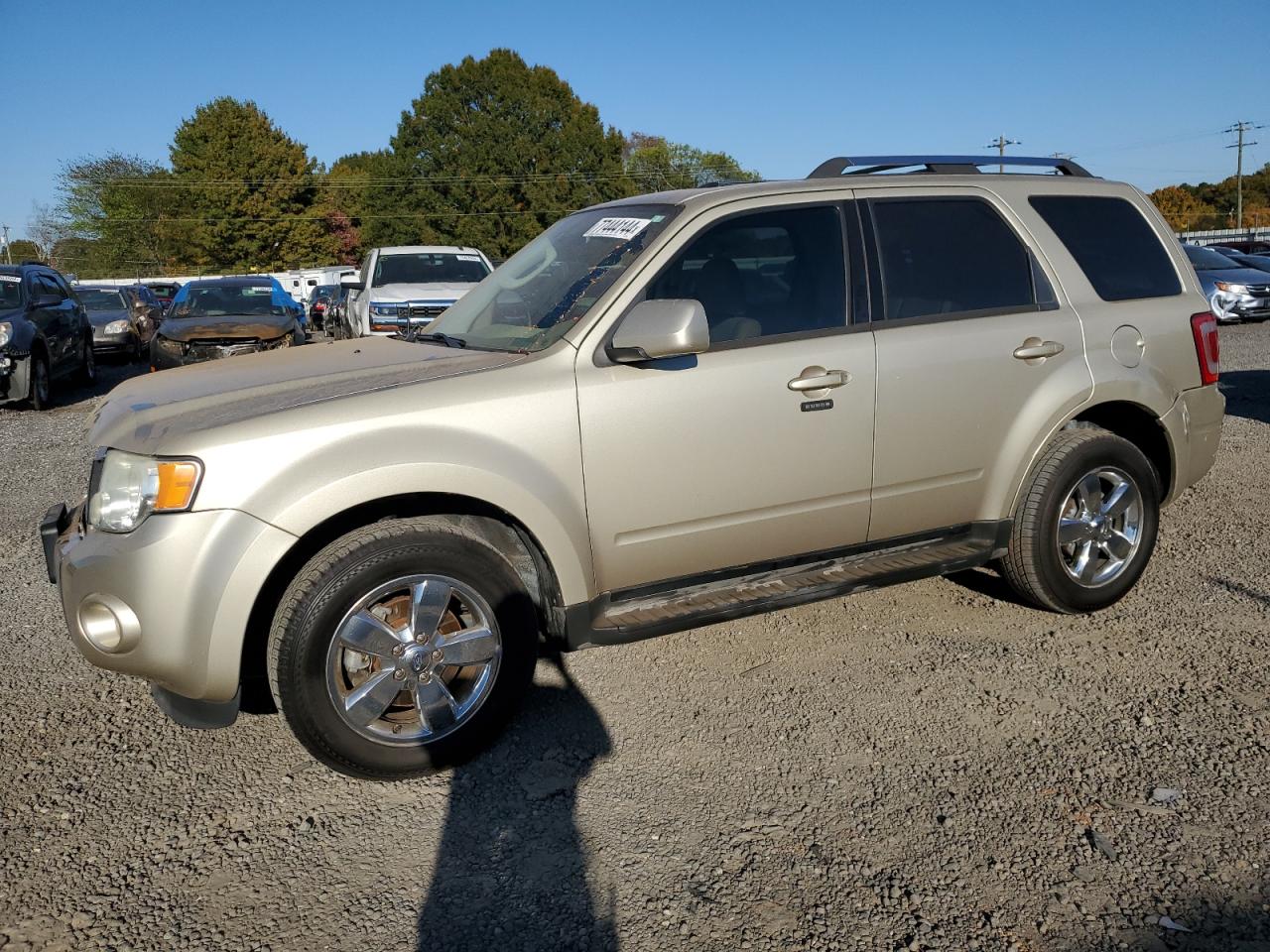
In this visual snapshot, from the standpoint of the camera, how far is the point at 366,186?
71.2 m

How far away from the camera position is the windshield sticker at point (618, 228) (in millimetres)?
3895

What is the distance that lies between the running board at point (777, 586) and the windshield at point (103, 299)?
1981cm

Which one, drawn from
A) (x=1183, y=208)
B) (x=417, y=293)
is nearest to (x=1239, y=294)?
(x=417, y=293)

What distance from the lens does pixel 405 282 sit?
44.8 ft

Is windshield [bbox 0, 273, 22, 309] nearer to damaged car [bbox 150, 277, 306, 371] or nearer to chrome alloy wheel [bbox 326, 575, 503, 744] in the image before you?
damaged car [bbox 150, 277, 306, 371]

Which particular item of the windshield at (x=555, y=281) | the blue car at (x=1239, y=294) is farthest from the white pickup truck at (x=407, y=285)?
the blue car at (x=1239, y=294)

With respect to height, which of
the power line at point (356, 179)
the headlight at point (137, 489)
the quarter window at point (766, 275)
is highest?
the power line at point (356, 179)

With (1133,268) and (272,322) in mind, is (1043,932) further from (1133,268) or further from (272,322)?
(272,322)

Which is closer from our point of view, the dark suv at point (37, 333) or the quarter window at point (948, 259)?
the quarter window at point (948, 259)

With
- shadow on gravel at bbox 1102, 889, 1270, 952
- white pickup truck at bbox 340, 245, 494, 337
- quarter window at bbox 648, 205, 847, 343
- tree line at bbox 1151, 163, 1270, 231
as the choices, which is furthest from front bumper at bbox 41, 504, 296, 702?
tree line at bbox 1151, 163, 1270, 231

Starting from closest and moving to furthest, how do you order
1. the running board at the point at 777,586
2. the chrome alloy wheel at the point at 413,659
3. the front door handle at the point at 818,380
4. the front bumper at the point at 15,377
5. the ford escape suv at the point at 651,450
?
the ford escape suv at the point at 651,450
the chrome alloy wheel at the point at 413,659
the running board at the point at 777,586
the front door handle at the point at 818,380
the front bumper at the point at 15,377

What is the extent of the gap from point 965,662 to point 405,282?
1105 cm

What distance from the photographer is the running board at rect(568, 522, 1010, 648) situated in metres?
3.54

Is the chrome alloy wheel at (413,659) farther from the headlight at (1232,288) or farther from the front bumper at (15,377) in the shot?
the headlight at (1232,288)
